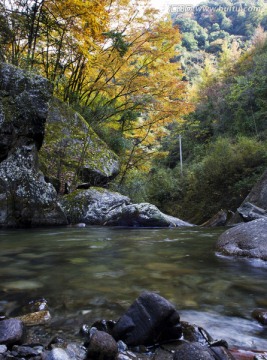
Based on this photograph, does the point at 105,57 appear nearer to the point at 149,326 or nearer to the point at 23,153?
the point at 23,153

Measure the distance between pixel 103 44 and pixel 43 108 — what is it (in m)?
4.61

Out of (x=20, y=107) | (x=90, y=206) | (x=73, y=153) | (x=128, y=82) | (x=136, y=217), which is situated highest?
(x=128, y=82)

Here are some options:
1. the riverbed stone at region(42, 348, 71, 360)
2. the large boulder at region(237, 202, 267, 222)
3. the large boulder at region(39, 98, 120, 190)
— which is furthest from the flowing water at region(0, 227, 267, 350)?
the large boulder at region(39, 98, 120, 190)

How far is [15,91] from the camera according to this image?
666 centimetres

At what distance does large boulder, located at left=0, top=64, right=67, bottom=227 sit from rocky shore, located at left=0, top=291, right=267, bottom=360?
4905 mm

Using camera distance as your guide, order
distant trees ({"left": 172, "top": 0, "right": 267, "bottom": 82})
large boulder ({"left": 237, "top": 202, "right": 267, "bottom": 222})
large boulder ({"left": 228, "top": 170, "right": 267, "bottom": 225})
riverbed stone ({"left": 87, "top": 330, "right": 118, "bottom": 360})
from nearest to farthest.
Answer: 1. riverbed stone ({"left": 87, "top": 330, "right": 118, "bottom": 360})
2. large boulder ({"left": 237, "top": 202, "right": 267, "bottom": 222})
3. large boulder ({"left": 228, "top": 170, "right": 267, "bottom": 225})
4. distant trees ({"left": 172, "top": 0, "right": 267, "bottom": 82})

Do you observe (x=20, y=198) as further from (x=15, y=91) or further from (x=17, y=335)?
(x=17, y=335)

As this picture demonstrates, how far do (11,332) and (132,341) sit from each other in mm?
574

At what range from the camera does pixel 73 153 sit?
9.01m

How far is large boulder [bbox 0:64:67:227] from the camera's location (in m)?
6.32

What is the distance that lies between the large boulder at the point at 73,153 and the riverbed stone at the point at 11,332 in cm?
681

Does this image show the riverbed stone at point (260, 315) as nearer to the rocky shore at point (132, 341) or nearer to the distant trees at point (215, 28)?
the rocky shore at point (132, 341)

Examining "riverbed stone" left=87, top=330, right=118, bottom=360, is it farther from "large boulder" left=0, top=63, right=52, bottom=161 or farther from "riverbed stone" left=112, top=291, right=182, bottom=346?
"large boulder" left=0, top=63, right=52, bottom=161
